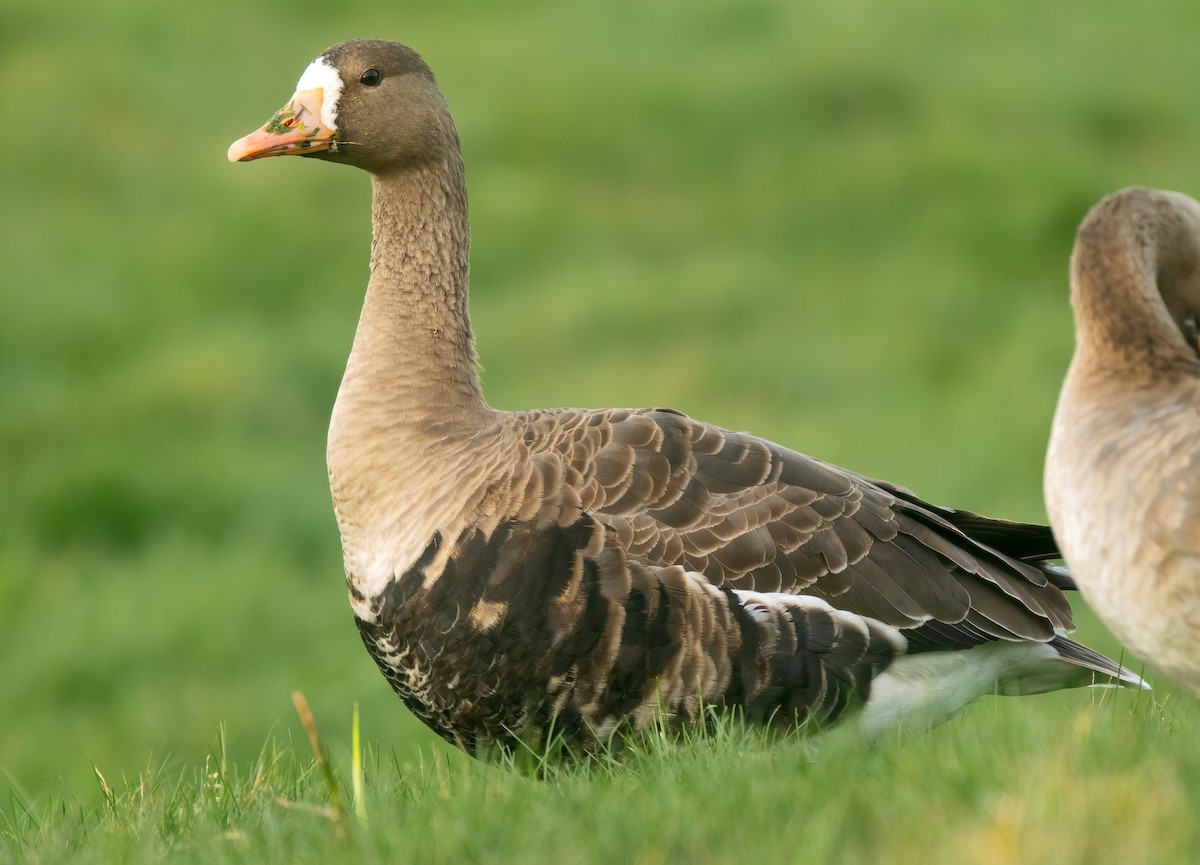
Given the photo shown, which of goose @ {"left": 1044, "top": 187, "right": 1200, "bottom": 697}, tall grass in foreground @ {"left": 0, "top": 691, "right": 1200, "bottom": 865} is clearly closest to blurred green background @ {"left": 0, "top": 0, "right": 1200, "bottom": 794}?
tall grass in foreground @ {"left": 0, "top": 691, "right": 1200, "bottom": 865}

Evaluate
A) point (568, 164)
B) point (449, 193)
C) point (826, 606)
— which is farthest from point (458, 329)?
point (568, 164)

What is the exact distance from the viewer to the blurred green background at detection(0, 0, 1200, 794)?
39.7ft

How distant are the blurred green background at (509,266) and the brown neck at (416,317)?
193 inches

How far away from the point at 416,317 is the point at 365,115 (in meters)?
0.83

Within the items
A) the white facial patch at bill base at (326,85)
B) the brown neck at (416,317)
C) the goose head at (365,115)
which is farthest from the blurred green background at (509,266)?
the white facial patch at bill base at (326,85)

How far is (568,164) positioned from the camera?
742 inches

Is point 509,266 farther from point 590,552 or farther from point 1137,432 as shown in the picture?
point 1137,432

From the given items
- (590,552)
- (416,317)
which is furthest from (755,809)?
(416,317)

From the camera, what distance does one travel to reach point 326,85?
625 centimetres

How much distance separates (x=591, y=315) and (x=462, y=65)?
4.92m

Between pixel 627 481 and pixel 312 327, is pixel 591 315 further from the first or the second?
pixel 627 481

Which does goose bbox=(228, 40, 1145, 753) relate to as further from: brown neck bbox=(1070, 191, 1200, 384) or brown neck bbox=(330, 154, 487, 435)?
brown neck bbox=(1070, 191, 1200, 384)

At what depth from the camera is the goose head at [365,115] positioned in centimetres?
618

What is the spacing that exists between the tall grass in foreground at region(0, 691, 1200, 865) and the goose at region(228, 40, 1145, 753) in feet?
1.45
